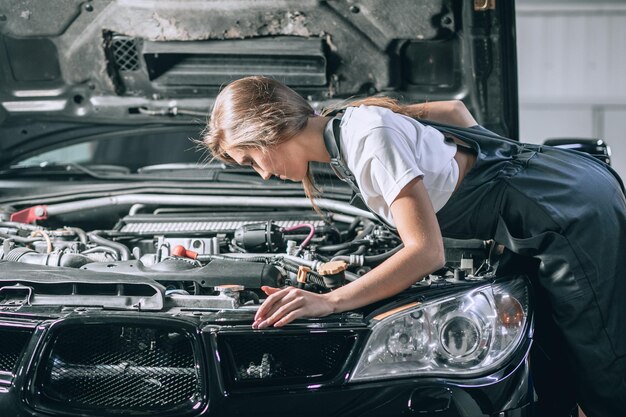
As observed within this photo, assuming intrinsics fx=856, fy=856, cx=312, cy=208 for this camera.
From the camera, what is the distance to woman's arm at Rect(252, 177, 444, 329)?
1870 millimetres

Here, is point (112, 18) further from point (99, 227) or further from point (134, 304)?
point (134, 304)

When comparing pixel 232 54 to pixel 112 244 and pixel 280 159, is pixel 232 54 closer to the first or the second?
pixel 112 244

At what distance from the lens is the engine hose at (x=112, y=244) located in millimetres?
2609

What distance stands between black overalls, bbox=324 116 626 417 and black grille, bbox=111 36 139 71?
144 cm

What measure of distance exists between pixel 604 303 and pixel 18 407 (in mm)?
1386

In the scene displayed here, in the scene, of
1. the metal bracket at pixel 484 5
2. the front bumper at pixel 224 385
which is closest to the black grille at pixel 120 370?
the front bumper at pixel 224 385

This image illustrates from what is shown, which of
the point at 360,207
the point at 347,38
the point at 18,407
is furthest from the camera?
the point at 347,38

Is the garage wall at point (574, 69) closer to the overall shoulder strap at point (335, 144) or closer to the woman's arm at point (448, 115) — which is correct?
the woman's arm at point (448, 115)

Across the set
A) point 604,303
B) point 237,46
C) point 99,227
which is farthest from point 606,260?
point 99,227

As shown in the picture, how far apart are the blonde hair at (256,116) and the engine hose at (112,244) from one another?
65 cm

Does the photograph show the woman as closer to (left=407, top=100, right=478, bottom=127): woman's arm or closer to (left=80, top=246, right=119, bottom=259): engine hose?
(left=407, top=100, right=478, bottom=127): woman's arm

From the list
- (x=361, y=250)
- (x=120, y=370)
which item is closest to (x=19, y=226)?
(x=120, y=370)

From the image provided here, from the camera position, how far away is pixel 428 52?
3090 millimetres

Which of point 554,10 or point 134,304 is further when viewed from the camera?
point 554,10
